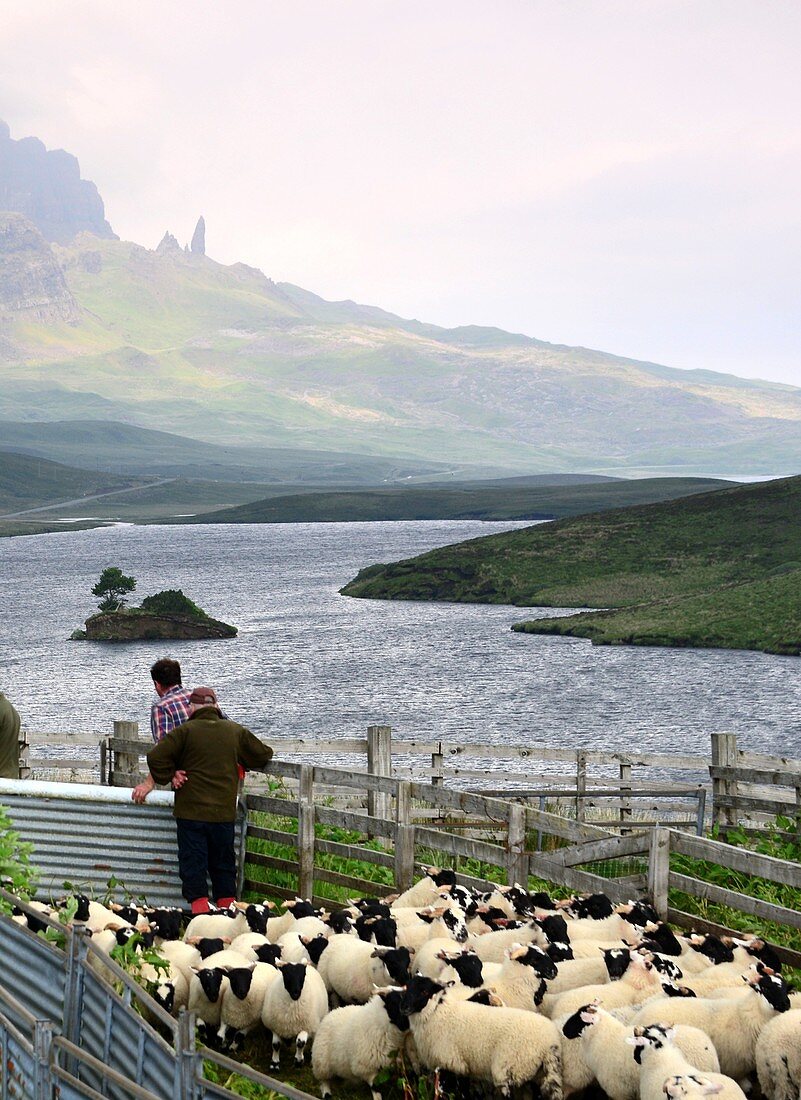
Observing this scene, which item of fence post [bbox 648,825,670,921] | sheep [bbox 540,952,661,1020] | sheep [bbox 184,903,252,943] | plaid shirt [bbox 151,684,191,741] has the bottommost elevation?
sheep [bbox 184,903,252,943]

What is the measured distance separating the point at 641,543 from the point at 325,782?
148378mm

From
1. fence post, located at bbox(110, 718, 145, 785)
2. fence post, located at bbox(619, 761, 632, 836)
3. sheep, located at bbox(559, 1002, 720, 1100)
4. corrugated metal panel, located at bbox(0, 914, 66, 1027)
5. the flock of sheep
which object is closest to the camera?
corrugated metal panel, located at bbox(0, 914, 66, 1027)

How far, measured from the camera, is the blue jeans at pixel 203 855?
1484 centimetres

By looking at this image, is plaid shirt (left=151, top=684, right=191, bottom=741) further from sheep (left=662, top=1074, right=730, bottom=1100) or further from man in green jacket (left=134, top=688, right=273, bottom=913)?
sheep (left=662, top=1074, right=730, bottom=1100)

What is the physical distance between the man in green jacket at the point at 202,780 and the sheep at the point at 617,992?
4826 millimetres

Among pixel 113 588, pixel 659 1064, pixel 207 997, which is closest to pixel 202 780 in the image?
pixel 207 997

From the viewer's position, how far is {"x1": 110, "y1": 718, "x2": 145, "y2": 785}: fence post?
18500 mm

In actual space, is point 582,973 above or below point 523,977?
below

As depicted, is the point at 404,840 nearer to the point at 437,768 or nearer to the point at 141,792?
the point at 141,792

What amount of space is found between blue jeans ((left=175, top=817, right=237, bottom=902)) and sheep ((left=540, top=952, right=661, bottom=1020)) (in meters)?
4.96

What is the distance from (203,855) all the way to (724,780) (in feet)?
28.2

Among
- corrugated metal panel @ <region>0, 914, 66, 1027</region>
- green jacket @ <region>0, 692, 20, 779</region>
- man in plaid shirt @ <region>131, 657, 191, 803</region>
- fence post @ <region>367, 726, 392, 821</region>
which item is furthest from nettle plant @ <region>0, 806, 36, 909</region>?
fence post @ <region>367, 726, 392, 821</region>

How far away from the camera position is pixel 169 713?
15641 mm

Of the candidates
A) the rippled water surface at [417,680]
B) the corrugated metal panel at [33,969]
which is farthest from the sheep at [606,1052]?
the rippled water surface at [417,680]
